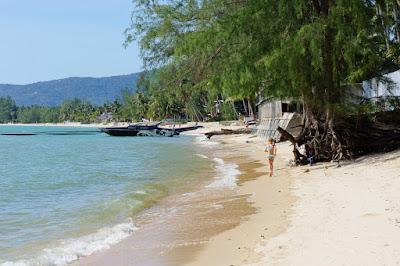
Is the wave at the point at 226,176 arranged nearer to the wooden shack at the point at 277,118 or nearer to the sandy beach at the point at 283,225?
the sandy beach at the point at 283,225

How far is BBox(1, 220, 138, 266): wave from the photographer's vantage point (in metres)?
8.87

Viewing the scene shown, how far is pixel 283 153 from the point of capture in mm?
26688

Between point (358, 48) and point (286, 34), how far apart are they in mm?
2228

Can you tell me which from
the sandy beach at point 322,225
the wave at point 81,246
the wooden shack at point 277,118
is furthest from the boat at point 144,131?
the wave at point 81,246

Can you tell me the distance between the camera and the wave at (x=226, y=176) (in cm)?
1740

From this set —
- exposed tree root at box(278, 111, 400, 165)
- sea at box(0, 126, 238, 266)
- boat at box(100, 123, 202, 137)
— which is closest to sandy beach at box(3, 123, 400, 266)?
sea at box(0, 126, 238, 266)

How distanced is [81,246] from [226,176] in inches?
425

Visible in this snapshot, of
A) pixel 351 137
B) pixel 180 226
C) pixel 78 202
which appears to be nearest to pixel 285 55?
pixel 351 137

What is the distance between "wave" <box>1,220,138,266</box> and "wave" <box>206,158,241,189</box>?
6.10m

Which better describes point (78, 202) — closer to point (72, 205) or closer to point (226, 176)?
point (72, 205)

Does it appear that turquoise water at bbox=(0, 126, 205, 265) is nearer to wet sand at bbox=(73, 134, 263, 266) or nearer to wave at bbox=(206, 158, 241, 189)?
wet sand at bbox=(73, 134, 263, 266)

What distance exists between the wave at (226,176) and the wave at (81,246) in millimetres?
6096

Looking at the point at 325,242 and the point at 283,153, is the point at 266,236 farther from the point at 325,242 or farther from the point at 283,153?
the point at 283,153

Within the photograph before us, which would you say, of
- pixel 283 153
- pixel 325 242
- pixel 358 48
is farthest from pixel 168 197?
pixel 283 153
